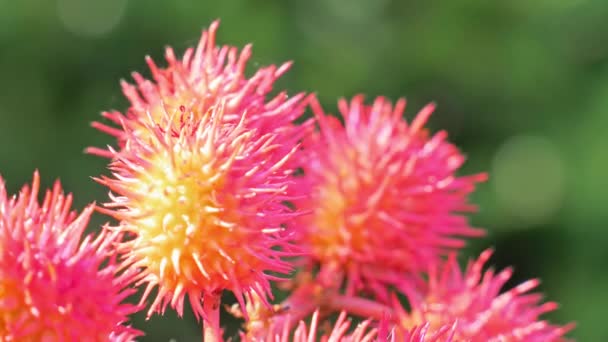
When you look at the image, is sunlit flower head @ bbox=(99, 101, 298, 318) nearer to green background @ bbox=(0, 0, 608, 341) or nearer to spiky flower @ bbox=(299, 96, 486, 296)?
spiky flower @ bbox=(299, 96, 486, 296)

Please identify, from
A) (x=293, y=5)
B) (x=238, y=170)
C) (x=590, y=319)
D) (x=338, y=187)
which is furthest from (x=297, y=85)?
(x=238, y=170)

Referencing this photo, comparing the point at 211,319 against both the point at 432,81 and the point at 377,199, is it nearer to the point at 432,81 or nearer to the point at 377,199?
the point at 377,199

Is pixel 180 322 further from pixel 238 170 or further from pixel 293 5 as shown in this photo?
pixel 238 170

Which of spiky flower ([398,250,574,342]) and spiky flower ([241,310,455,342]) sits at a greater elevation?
→ spiky flower ([398,250,574,342])

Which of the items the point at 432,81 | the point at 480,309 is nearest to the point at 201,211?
the point at 480,309

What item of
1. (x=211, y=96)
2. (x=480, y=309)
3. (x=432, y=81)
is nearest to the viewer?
(x=211, y=96)

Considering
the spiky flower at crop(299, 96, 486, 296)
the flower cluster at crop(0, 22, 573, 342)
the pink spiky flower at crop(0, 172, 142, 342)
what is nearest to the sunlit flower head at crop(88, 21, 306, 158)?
the flower cluster at crop(0, 22, 573, 342)

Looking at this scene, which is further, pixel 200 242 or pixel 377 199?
pixel 377 199

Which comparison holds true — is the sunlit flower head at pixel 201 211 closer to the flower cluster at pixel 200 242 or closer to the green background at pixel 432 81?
the flower cluster at pixel 200 242
